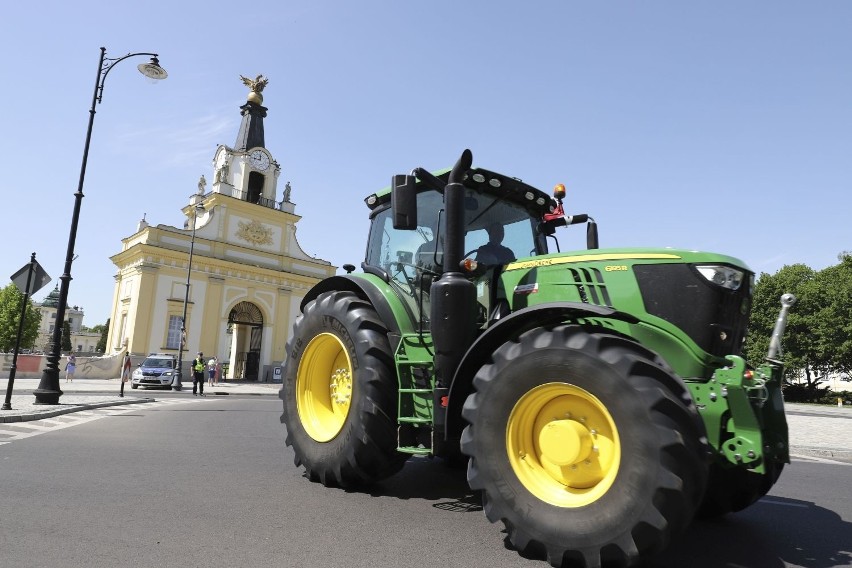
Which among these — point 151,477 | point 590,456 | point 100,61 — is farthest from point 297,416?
point 100,61

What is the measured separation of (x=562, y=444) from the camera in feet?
10.3

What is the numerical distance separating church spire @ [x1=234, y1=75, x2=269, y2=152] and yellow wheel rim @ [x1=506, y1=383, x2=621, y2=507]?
135 feet

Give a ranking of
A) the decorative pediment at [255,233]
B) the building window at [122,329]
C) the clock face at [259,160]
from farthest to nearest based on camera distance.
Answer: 1. the clock face at [259,160]
2. the decorative pediment at [255,233]
3. the building window at [122,329]

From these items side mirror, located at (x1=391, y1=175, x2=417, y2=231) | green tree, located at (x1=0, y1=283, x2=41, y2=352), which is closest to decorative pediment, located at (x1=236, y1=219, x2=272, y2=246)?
side mirror, located at (x1=391, y1=175, x2=417, y2=231)

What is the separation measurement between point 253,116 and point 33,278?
1343 inches

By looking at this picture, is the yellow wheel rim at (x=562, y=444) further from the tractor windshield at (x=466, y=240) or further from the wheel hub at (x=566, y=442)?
the tractor windshield at (x=466, y=240)

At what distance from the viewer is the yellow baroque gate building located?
3350cm

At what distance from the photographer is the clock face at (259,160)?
131ft

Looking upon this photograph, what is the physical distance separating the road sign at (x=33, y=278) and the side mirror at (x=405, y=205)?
9.41 m

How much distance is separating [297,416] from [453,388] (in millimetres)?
2147

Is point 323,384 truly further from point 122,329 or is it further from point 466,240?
point 122,329

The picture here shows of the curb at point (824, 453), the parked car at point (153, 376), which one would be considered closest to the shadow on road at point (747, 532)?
the curb at point (824, 453)

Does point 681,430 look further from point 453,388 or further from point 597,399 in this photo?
point 453,388

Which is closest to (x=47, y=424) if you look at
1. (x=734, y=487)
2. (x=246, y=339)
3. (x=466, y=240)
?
(x=466, y=240)
